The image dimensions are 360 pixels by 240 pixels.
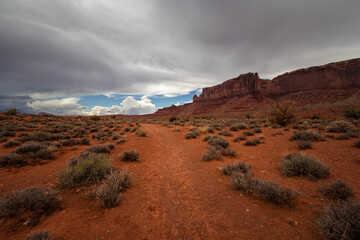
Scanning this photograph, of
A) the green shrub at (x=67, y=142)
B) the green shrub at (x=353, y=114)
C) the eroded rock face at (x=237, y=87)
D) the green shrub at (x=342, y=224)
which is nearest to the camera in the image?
the green shrub at (x=342, y=224)

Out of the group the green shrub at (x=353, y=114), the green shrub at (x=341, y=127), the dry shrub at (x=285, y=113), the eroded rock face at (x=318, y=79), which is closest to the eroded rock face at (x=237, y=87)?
the eroded rock face at (x=318, y=79)

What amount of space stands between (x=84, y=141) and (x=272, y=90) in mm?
98382

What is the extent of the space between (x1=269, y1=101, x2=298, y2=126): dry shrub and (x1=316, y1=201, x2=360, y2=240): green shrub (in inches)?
500

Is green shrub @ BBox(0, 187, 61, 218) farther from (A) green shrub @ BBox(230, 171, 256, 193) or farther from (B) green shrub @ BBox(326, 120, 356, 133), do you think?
(B) green shrub @ BBox(326, 120, 356, 133)

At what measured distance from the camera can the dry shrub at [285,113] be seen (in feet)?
39.6

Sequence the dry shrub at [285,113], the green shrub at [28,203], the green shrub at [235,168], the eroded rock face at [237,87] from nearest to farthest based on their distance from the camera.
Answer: the green shrub at [28,203], the green shrub at [235,168], the dry shrub at [285,113], the eroded rock face at [237,87]

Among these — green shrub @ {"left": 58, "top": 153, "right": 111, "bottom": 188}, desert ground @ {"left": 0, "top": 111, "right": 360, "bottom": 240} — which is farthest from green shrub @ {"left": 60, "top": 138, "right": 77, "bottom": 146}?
green shrub @ {"left": 58, "top": 153, "right": 111, "bottom": 188}

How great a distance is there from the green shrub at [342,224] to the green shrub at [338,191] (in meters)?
0.81

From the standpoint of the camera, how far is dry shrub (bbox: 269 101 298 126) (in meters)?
12.1

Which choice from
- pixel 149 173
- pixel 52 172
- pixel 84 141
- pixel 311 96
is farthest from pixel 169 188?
pixel 311 96

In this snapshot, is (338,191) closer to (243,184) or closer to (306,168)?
(306,168)

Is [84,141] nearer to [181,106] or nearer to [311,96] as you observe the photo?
[311,96]

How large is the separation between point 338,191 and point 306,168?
1.07 m

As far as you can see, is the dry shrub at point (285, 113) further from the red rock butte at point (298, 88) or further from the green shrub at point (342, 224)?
the red rock butte at point (298, 88)
